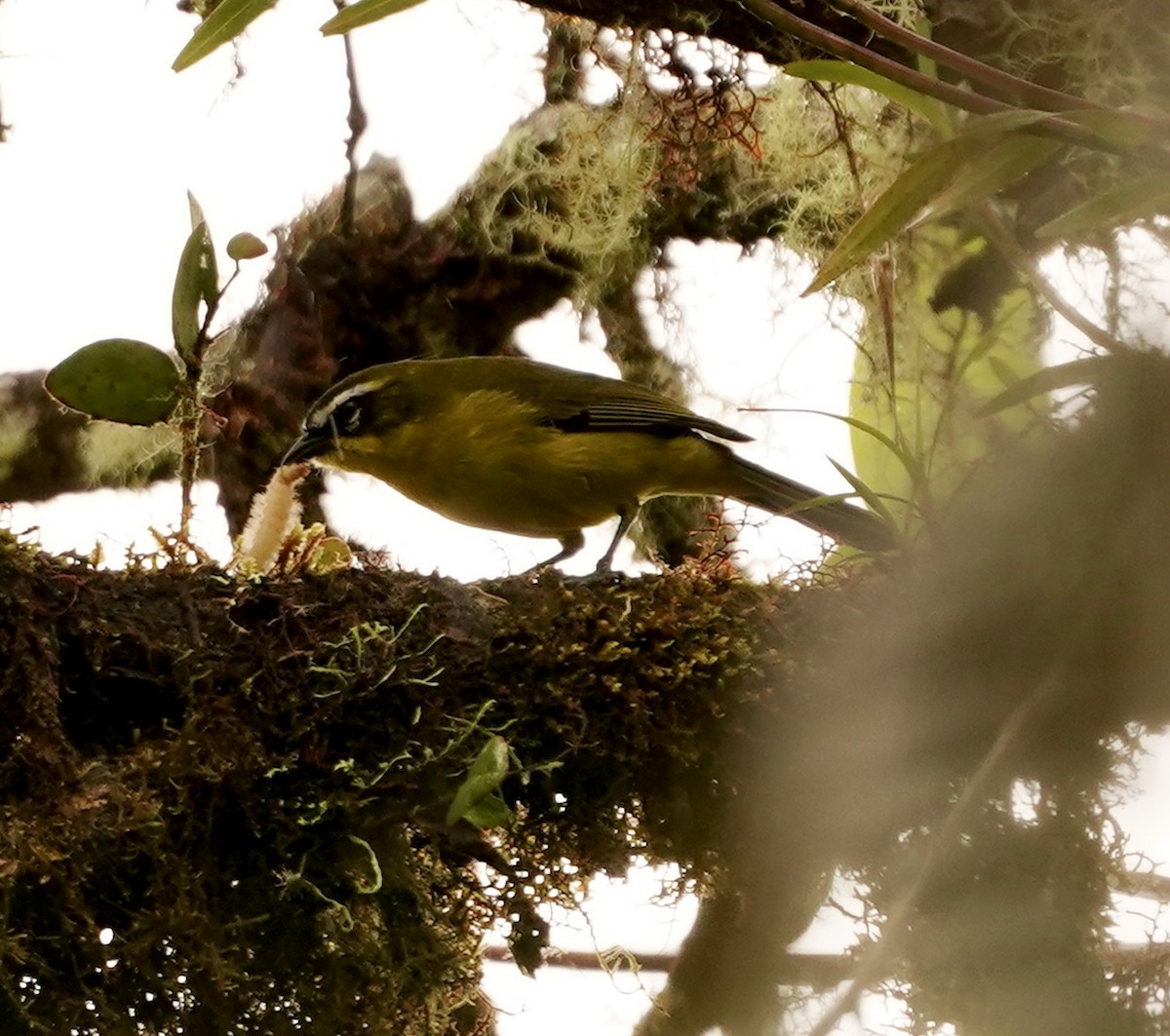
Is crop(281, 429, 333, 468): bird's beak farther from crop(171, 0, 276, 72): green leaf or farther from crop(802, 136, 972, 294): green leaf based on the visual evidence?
crop(802, 136, 972, 294): green leaf

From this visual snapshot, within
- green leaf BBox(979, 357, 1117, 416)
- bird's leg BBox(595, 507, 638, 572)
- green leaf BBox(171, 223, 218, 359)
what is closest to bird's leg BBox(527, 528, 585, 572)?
bird's leg BBox(595, 507, 638, 572)

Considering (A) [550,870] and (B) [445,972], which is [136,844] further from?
(A) [550,870]

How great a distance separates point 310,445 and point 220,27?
1.05 m

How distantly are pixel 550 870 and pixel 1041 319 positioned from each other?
1204 mm

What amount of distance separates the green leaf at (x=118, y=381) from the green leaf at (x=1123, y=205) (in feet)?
4.00

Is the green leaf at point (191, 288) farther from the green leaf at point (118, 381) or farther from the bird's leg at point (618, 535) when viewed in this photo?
the bird's leg at point (618, 535)

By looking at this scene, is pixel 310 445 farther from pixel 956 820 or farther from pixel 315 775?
pixel 956 820

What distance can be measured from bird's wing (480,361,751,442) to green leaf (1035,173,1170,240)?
3.46 feet

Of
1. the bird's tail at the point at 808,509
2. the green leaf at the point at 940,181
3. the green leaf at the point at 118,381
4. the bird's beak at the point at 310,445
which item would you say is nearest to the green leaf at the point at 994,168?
the green leaf at the point at 940,181

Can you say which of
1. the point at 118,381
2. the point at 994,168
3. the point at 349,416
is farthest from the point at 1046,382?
the point at 349,416

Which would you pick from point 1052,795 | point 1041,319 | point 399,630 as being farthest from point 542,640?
point 1041,319

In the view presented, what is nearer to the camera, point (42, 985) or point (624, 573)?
point (42, 985)

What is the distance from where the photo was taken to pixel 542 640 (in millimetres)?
1831

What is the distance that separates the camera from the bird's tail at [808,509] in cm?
218
